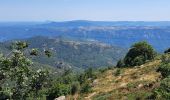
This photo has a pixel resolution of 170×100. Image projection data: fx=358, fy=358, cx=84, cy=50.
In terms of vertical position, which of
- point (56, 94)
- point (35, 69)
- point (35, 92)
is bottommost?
point (56, 94)

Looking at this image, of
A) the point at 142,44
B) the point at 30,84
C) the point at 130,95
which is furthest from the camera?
the point at 142,44

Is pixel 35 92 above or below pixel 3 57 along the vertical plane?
below

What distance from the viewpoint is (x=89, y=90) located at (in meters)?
58.0

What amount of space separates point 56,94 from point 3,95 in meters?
37.0

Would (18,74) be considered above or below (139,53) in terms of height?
above

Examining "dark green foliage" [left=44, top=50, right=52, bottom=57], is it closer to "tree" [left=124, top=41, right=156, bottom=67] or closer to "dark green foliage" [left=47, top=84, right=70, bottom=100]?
"dark green foliage" [left=47, top=84, right=70, bottom=100]

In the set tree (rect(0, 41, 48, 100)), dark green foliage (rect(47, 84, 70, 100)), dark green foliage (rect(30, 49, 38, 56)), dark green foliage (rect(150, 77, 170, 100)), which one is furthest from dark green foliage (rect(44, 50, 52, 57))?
dark green foliage (rect(47, 84, 70, 100))

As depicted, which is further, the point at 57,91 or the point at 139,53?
the point at 139,53

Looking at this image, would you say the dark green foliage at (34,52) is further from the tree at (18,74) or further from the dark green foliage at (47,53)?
the dark green foliage at (47,53)

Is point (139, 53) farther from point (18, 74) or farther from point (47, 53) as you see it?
point (18, 74)

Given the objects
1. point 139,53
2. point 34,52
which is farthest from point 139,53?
point 34,52

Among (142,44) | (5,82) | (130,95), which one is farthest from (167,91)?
(142,44)

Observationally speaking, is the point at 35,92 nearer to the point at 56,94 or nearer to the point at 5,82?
the point at 5,82

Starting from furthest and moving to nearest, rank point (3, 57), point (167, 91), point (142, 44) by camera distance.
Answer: point (142, 44)
point (167, 91)
point (3, 57)
